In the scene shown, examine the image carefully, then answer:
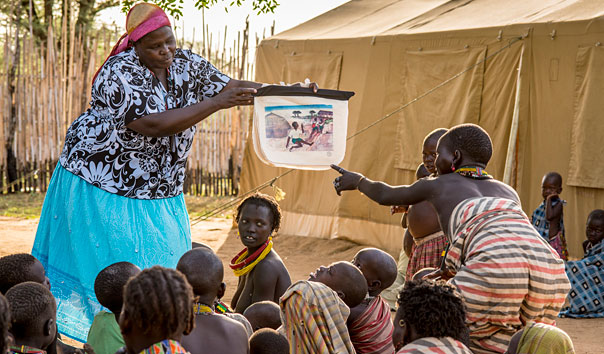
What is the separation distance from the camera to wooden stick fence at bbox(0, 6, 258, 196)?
12.7 meters

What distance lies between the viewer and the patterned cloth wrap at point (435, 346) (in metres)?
2.73

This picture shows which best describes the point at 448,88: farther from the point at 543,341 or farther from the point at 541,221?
the point at 543,341

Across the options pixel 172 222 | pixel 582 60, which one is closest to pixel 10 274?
pixel 172 222

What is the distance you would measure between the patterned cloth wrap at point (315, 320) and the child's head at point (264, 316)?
520mm

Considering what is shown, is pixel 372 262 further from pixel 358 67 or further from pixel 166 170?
pixel 358 67

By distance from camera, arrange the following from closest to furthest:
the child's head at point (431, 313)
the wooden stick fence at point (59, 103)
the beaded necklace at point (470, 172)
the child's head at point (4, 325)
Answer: the child's head at point (4, 325) < the child's head at point (431, 313) < the beaded necklace at point (470, 172) < the wooden stick fence at point (59, 103)

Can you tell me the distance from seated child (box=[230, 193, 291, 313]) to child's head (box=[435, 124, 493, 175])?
4.28 ft

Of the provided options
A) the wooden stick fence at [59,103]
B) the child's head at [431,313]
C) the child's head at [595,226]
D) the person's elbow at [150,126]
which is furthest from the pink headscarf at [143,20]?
the wooden stick fence at [59,103]

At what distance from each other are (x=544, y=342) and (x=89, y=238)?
2.06m

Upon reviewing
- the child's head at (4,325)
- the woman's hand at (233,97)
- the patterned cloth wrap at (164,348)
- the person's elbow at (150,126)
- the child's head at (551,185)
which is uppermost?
the woman's hand at (233,97)

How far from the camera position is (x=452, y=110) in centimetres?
855

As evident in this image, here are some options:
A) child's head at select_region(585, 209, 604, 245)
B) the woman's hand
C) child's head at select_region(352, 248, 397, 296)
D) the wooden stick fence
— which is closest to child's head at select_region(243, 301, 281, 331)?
child's head at select_region(352, 248, 397, 296)

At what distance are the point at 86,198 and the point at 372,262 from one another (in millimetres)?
1488

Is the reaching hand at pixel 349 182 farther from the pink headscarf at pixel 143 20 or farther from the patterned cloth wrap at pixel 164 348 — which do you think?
the patterned cloth wrap at pixel 164 348
